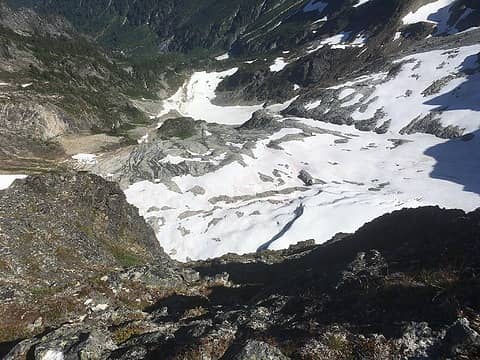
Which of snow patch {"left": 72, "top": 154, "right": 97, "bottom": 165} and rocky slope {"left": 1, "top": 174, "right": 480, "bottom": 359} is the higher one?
snow patch {"left": 72, "top": 154, "right": 97, "bottom": 165}

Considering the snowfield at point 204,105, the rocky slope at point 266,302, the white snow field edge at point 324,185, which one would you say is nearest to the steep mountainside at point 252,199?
the rocky slope at point 266,302

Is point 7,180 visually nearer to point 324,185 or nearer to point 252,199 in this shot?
point 252,199

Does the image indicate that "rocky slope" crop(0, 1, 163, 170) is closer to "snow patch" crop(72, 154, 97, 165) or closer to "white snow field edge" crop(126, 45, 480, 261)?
"snow patch" crop(72, 154, 97, 165)

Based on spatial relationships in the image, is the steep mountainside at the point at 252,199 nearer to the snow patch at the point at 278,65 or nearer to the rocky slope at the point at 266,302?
the rocky slope at the point at 266,302

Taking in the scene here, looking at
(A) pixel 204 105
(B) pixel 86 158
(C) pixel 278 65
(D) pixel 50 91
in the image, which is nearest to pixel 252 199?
(B) pixel 86 158

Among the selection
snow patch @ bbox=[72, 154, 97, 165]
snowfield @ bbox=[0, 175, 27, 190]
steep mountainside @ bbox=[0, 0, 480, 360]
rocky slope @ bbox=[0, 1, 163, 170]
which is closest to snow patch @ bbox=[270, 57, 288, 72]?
steep mountainside @ bbox=[0, 0, 480, 360]
